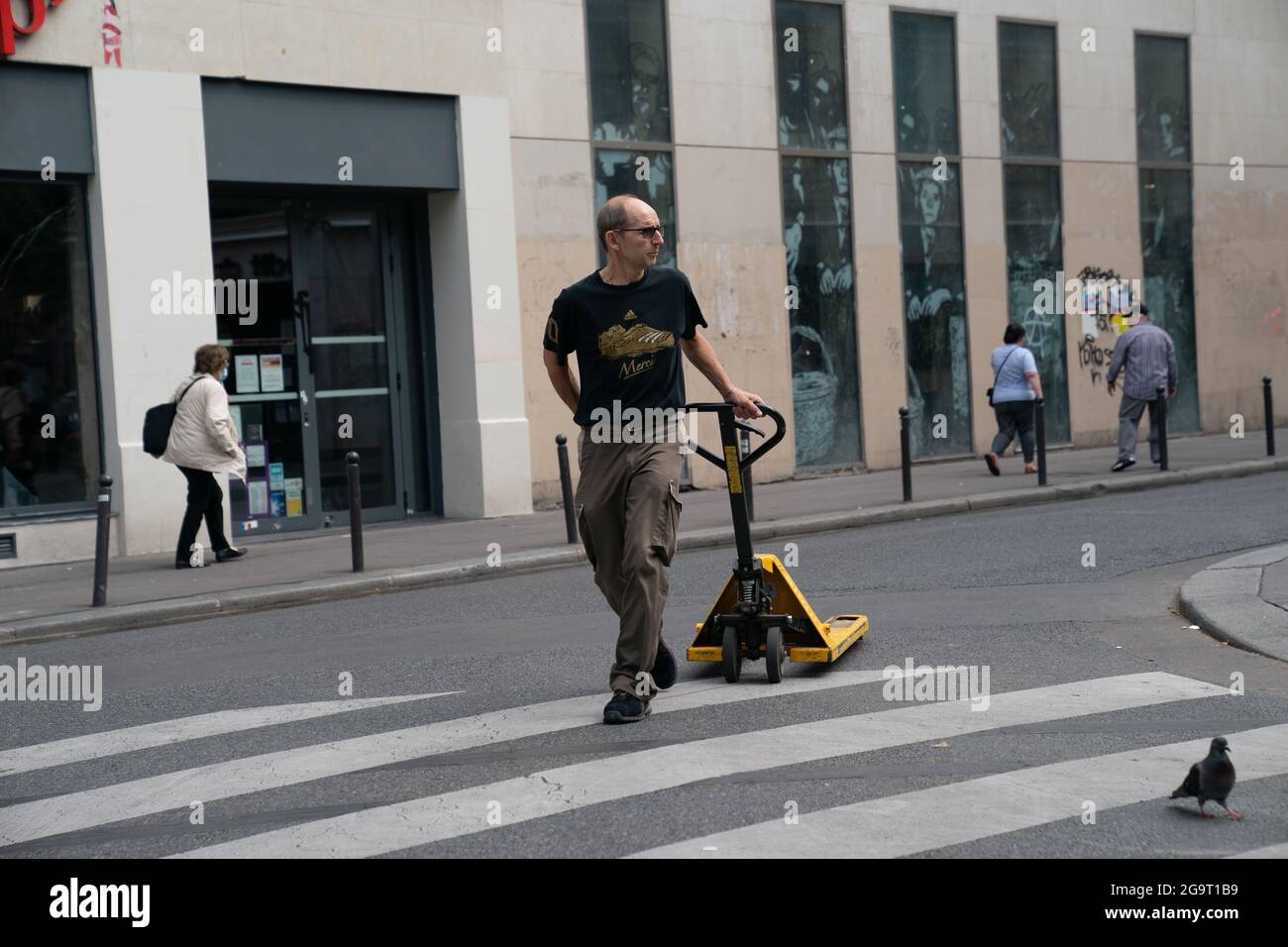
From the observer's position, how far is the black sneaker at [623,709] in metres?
6.50

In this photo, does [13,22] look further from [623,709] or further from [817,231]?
[623,709]

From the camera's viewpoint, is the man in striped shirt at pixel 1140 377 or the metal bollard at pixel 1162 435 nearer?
the metal bollard at pixel 1162 435

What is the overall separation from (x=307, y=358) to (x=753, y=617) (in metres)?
10.4

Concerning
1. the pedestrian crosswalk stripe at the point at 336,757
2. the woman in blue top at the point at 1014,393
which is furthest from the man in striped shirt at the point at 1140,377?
the pedestrian crosswalk stripe at the point at 336,757

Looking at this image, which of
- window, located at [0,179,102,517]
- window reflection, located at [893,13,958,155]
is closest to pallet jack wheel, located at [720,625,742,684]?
window, located at [0,179,102,517]

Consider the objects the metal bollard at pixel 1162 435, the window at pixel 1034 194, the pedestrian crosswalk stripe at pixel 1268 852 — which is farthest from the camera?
the window at pixel 1034 194

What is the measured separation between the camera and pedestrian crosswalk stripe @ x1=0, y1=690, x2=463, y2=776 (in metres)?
6.59

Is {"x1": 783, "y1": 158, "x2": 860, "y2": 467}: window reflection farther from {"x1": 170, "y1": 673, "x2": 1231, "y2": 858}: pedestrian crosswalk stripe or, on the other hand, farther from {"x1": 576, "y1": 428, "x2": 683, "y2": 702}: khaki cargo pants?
{"x1": 576, "y1": 428, "x2": 683, "y2": 702}: khaki cargo pants

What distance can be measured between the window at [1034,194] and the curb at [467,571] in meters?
5.66

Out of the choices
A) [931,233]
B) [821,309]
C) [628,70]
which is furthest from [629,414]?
[931,233]

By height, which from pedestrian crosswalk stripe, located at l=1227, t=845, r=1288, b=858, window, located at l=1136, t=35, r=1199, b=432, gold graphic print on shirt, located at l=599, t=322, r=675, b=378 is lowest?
pedestrian crosswalk stripe, located at l=1227, t=845, r=1288, b=858

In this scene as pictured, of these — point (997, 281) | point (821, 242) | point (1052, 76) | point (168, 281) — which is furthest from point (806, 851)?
point (1052, 76)

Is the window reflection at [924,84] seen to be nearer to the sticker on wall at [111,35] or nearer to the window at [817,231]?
the window at [817,231]

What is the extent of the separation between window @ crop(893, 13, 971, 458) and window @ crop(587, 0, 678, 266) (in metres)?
4.00
